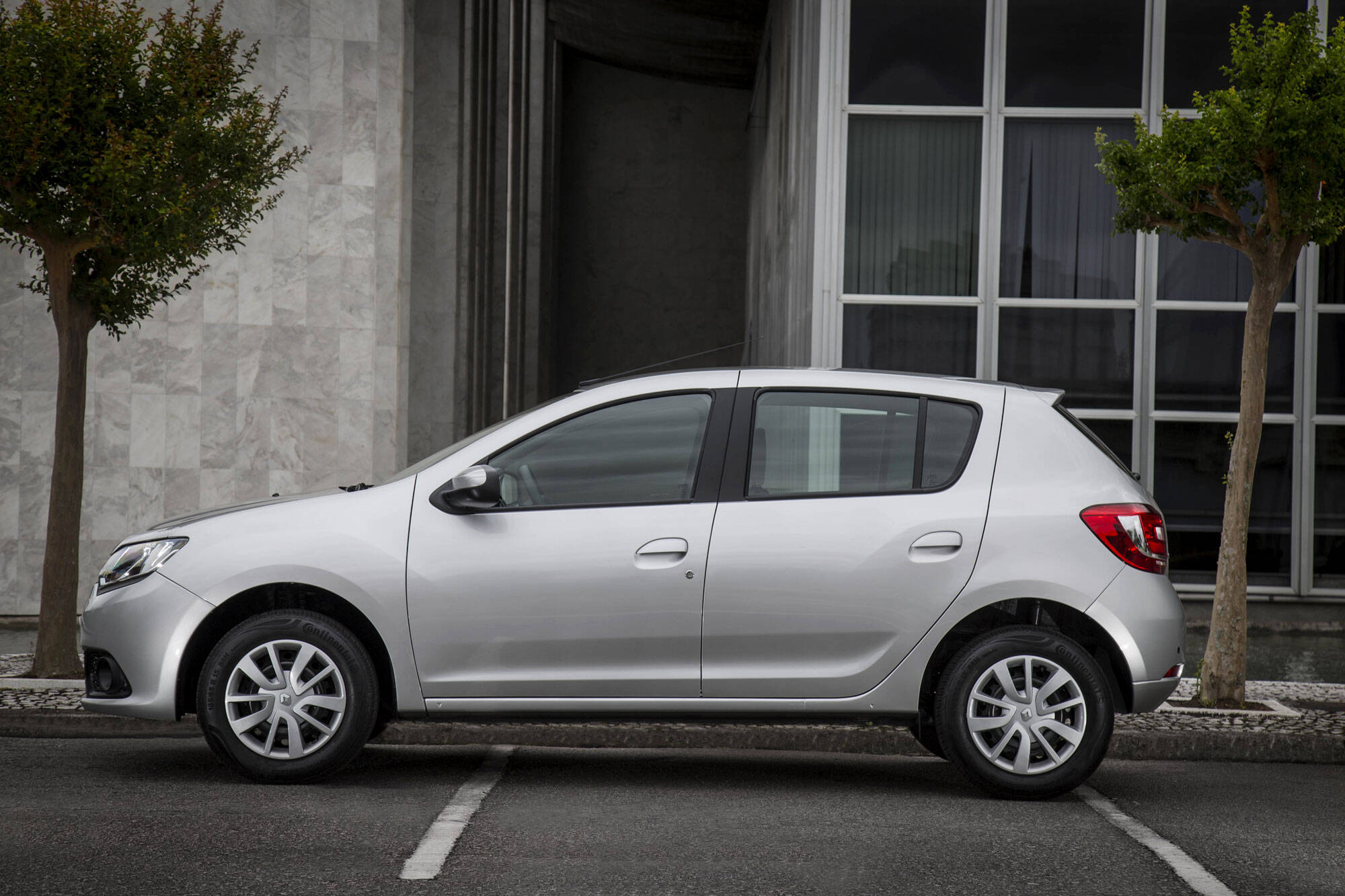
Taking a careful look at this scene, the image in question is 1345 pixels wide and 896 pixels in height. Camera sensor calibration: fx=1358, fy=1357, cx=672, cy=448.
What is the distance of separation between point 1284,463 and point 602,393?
29.6 feet

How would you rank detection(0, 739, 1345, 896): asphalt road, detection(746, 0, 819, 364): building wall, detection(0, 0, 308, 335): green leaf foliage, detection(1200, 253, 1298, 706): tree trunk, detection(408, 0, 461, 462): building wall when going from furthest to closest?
detection(408, 0, 461, 462): building wall → detection(746, 0, 819, 364): building wall → detection(0, 0, 308, 335): green leaf foliage → detection(1200, 253, 1298, 706): tree trunk → detection(0, 739, 1345, 896): asphalt road

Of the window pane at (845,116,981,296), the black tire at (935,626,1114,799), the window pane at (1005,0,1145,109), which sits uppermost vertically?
the window pane at (1005,0,1145,109)

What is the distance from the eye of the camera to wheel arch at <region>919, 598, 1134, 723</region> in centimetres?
534

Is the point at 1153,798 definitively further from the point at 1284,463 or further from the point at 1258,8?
the point at 1258,8

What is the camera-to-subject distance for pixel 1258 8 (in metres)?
12.2

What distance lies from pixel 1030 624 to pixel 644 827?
5.84 ft

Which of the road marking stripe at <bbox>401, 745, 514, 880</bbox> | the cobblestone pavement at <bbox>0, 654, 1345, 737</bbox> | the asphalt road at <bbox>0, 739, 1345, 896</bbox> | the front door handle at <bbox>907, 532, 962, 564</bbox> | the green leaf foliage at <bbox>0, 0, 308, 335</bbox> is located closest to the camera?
the asphalt road at <bbox>0, 739, 1345, 896</bbox>

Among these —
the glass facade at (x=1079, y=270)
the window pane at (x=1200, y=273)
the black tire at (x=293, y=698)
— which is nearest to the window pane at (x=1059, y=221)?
the glass facade at (x=1079, y=270)

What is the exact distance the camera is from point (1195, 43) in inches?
482

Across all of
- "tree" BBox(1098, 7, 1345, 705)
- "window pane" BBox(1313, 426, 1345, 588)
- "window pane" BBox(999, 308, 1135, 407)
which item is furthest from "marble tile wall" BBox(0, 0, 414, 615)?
"window pane" BBox(1313, 426, 1345, 588)

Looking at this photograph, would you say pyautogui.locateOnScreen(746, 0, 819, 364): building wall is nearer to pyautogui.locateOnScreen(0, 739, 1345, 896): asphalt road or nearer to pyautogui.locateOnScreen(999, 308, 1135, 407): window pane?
pyautogui.locateOnScreen(999, 308, 1135, 407): window pane

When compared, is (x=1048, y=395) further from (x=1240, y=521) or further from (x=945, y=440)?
(x=1240, y=521)

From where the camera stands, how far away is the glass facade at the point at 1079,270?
12.2 metres

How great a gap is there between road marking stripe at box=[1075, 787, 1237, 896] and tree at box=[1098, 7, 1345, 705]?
8.38 feet
